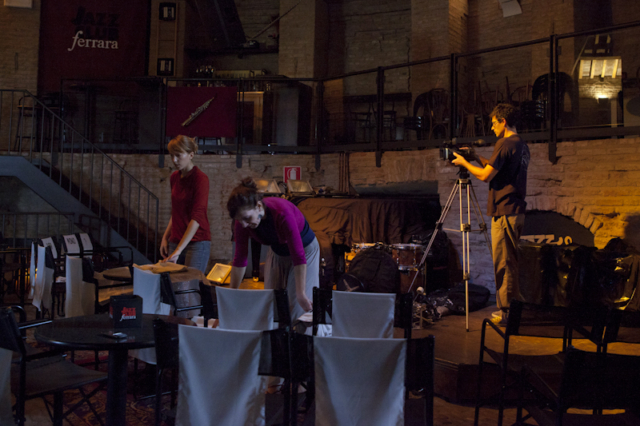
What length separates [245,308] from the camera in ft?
9.41

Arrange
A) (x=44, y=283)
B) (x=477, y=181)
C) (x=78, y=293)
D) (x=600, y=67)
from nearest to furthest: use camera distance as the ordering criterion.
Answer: (x=78, y=293)
(x=44, y=283)
(x=600, y=67)
(x=477, y=181)

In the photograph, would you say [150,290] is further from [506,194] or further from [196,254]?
[506,194]

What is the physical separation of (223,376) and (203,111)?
6825mm

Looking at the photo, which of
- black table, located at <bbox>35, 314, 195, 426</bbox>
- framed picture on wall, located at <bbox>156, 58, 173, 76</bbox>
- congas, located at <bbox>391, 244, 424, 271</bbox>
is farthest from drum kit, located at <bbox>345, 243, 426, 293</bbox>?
framed picture on wall, located at <bbox>156, 58, 173, 76</bbox>

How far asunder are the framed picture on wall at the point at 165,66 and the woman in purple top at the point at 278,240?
28.5 ft

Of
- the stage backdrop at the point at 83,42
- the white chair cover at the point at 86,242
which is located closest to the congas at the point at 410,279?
the white chair cover at the point at 86,242

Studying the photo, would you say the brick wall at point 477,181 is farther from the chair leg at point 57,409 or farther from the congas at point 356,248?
the chair leg at point 57,409

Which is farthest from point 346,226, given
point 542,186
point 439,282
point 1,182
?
point 1,182

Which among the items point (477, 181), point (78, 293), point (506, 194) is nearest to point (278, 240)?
point (78, 293)

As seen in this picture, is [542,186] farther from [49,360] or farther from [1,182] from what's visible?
[1,182]

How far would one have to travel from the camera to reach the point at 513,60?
9.62 metres

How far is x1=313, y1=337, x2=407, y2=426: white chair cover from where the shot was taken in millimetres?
1860

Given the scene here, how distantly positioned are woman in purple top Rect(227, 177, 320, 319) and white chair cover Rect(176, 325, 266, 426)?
884 millimetres

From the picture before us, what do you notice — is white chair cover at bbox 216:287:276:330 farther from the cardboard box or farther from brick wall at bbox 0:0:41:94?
brick wall at bbox 0:0:41:94
